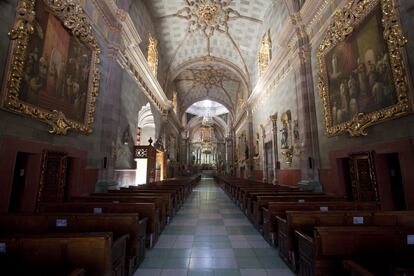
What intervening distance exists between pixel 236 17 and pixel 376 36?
9.79 metres

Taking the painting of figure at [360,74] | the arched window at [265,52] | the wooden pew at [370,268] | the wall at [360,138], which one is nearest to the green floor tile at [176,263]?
the wooden pew at [370,268]

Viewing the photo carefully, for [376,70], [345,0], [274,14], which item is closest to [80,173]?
[376,70]

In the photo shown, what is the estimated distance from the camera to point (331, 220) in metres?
2.73

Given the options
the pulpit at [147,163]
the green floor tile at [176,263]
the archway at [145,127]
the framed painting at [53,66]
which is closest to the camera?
the green floor tile at [176,263]

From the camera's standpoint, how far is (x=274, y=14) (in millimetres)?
10492

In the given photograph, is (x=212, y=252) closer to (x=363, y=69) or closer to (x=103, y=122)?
(x=363, y=69)

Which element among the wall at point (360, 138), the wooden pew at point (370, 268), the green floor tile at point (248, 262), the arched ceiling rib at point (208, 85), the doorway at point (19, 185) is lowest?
the green floor tile at point (248, 262)

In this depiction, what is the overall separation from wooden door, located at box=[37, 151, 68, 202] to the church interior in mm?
28

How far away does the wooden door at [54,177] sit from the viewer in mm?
4840

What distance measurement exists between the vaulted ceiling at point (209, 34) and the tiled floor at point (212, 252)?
11.4 m

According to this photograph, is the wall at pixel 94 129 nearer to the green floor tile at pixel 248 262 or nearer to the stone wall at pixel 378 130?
the green floor tile at pixel 248 262

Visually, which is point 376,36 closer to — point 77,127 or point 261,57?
point 77,127

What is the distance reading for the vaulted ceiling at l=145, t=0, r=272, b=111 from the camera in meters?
12.0

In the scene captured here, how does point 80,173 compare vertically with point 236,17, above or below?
below
